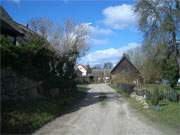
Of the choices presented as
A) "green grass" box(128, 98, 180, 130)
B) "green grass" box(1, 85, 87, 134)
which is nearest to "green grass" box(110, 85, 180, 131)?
"green grass" box(128, 98, 180, 130)

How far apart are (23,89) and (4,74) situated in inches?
104

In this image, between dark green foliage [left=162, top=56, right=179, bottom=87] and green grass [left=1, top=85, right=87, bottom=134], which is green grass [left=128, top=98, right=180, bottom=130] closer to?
green grass [left=1, top=85, right=87, bottom=134]

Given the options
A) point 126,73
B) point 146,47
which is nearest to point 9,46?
point 146,47

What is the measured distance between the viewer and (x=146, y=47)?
37031 mm

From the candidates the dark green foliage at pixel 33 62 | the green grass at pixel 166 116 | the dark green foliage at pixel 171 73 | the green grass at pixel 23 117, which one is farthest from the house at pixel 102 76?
the green grass at pixel 23 117

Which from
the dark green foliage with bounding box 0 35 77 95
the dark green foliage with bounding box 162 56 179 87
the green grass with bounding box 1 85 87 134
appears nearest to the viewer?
the green grass with bounding box 1 85 87 134

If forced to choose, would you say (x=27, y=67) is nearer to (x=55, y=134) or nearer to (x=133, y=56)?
(x=55, y=134)

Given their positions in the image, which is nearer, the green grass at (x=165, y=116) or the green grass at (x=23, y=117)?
the green grass at (x=23, y=117)

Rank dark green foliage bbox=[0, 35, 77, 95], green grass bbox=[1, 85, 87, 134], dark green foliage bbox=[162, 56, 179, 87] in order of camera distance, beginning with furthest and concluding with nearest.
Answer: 1. dark green foliage bbox=[162, 56, 179, 87]
2. dark green foliage bbox=[0, 35, 77, 95]
3. green grass bbox=[1, 85, 87, 134]

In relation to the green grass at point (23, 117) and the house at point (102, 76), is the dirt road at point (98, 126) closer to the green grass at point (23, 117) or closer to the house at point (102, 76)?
the green grass at point (23, 117)

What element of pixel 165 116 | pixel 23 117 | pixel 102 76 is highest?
pixel 102 76

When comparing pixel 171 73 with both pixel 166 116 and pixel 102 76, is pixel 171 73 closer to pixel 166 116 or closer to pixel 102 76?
pixel 166 116

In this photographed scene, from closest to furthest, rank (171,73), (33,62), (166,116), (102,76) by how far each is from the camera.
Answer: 1. (166,116)
2. (33,62)
3. (171,73)
4. (102,76)

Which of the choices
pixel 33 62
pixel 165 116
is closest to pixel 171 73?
pixel 33 62
